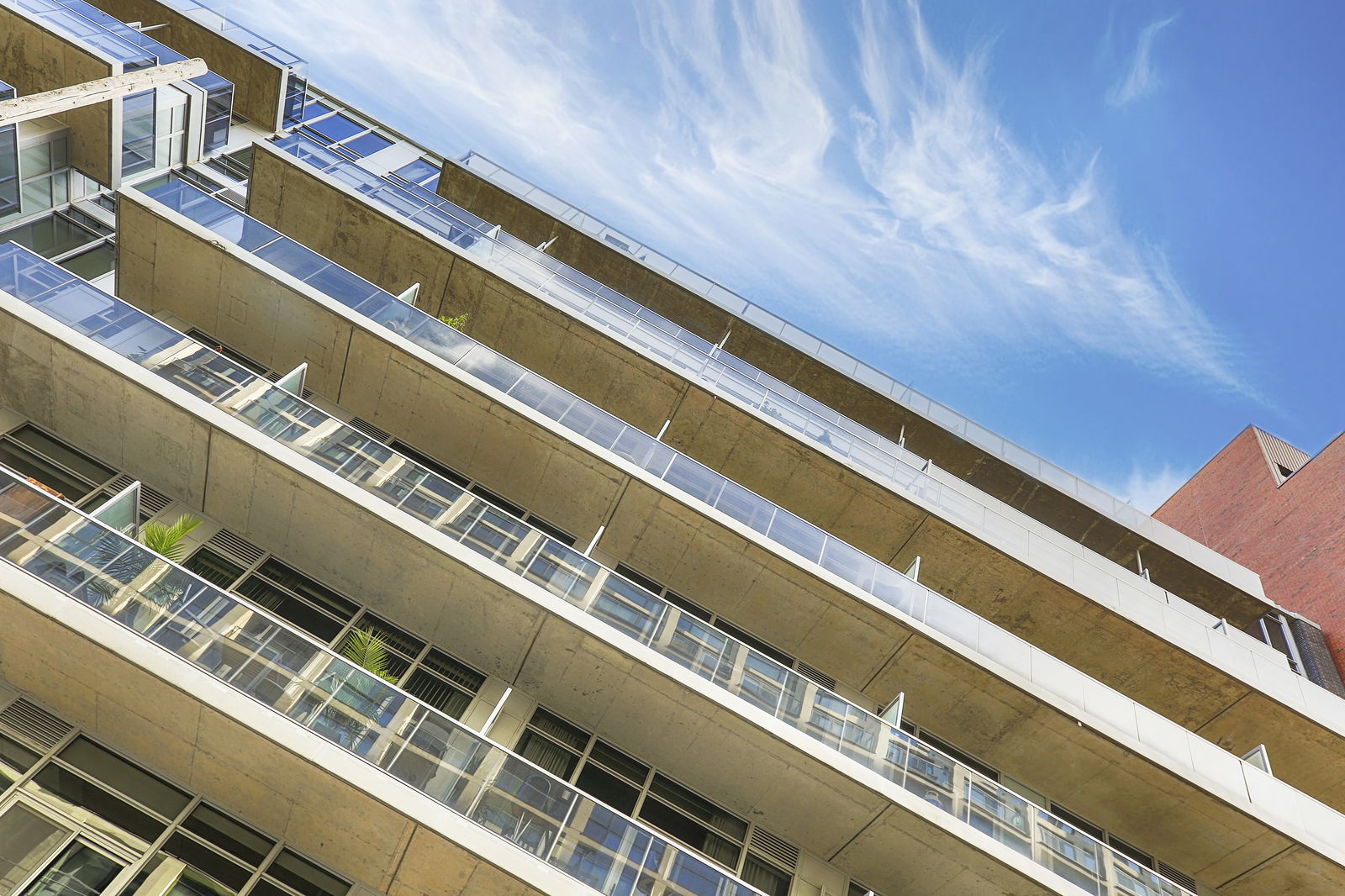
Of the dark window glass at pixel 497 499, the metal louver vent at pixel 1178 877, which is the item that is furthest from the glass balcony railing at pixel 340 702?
the metal louver vent at pixel 1178 877

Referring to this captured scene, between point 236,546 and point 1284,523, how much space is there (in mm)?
34750

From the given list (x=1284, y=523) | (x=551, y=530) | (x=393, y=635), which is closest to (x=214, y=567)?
(x=393, y=635)

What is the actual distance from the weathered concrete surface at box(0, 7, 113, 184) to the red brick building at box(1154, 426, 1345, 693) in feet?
111

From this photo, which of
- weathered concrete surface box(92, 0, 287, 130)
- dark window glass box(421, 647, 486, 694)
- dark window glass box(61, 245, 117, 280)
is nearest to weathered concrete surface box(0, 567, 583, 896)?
dark window glass box(421, 647, 486, 694)

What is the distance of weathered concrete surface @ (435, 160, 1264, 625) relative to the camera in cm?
2289

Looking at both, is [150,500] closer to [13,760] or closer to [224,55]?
[13,760]

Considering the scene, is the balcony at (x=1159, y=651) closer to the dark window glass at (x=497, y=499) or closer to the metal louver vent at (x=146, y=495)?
the dark window glass at (x=497, y=499)

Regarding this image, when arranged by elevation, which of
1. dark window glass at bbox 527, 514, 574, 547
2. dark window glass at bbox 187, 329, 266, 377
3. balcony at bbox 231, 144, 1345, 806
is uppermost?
balcony at bbox 231, 144, 1345, 806

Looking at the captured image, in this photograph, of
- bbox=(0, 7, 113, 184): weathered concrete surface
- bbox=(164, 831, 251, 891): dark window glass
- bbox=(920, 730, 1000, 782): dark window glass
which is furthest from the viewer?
bbox=(0, 7, 113, 184): weathered concrete surface

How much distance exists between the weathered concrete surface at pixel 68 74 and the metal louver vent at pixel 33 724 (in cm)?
1335

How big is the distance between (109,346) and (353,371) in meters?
4.08

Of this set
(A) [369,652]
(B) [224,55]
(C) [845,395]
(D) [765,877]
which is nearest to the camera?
(A) [369,652]

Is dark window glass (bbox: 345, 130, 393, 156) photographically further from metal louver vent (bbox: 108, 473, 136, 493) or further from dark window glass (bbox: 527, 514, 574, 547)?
dark window glass (bbox: 527, 514, 574, 547)

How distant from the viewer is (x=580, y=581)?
42.7ft
